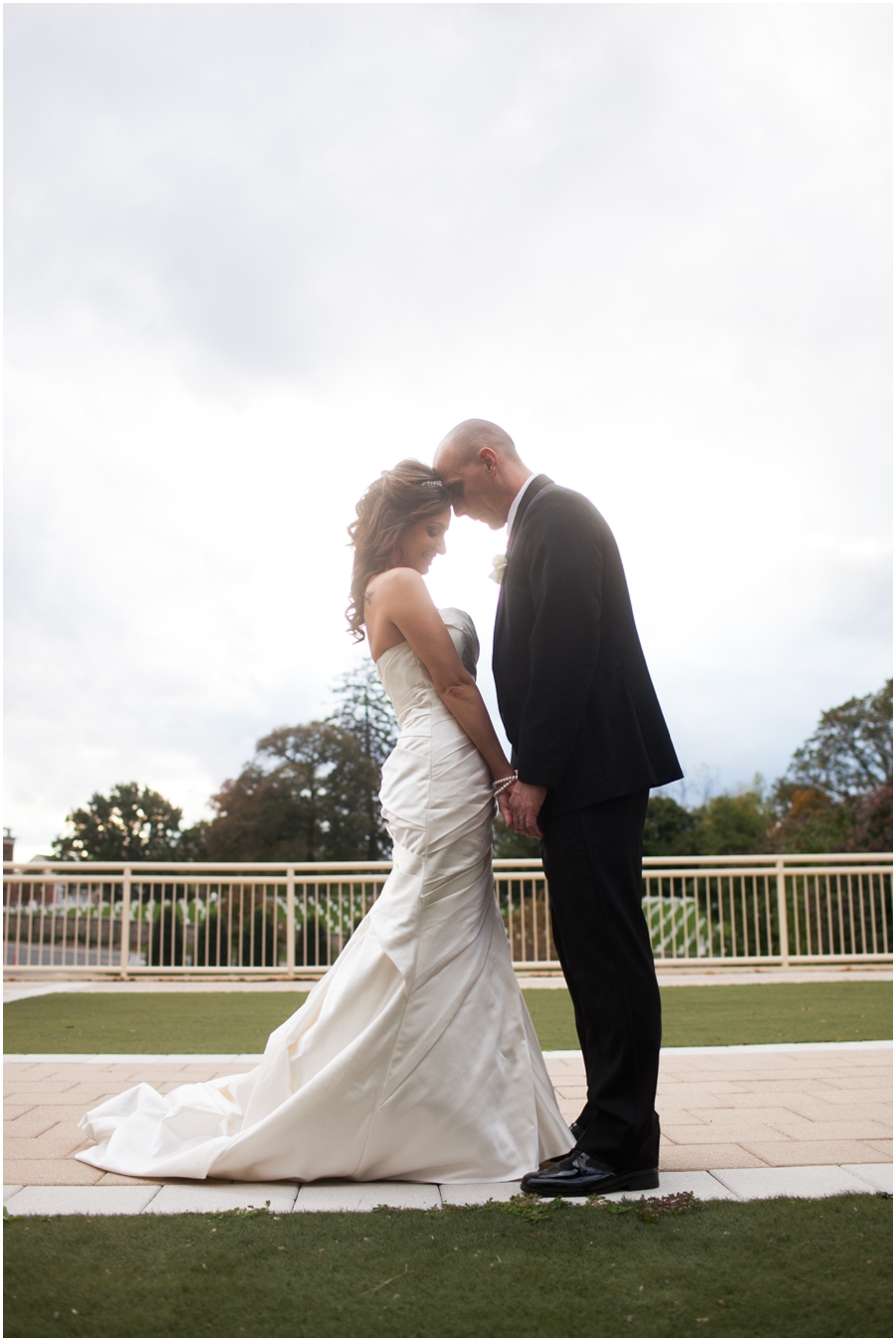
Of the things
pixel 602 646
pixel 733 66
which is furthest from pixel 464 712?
pixel 733 66

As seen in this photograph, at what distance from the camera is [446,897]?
8.82 feet

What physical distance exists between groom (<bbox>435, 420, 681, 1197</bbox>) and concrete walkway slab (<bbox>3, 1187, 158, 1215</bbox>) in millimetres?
1010

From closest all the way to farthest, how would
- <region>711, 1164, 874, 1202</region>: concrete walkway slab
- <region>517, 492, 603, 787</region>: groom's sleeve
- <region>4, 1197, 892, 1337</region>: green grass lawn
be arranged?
1. <region>4, 1197, 892, 1337</region>: green grass lawn
2. <region>711, 1164, 874, 1202</region>: concrete walkway slab
3. <region>517, 492, 603, 787</region>: groom's sleeve

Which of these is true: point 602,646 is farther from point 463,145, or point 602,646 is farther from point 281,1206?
point 463,145

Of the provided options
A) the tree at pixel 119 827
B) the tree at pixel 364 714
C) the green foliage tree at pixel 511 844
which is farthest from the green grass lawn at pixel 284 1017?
the tree at pixel 119 827

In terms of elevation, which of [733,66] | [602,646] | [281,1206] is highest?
[733,66]

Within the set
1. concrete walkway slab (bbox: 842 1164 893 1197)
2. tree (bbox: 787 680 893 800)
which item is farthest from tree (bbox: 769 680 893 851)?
concrete walkway slab (bbox: 842 1164 893 1197)

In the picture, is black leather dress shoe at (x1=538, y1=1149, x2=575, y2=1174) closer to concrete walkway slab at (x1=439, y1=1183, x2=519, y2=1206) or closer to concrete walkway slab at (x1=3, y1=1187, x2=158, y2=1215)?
concrete walkway slab at (x1=439, y1=1183, x2=519, y2=1206)

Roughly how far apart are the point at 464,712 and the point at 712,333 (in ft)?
34.6

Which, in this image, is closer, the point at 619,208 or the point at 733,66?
the point at 733,66

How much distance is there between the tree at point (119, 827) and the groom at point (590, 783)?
45455 millimetres

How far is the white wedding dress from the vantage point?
250 cm

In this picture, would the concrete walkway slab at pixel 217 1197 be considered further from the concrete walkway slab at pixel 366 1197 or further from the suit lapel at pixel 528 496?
the suit lapel at pixel 528 496

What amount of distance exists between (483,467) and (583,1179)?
2.09 m
